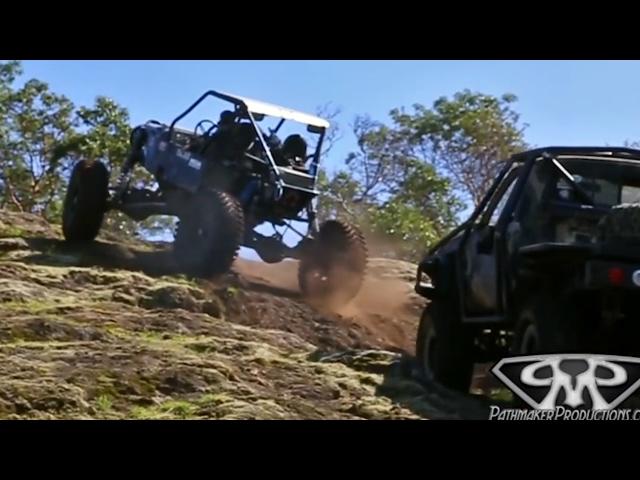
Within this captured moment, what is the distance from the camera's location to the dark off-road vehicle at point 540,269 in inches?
280

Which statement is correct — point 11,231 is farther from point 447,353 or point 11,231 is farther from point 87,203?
point 447,353

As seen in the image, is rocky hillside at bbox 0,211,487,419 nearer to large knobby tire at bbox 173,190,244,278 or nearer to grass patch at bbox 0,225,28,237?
large knobby tire at bbox 173,190,244,278

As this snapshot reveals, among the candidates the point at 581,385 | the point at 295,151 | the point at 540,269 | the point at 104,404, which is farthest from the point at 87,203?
the point at 581,385

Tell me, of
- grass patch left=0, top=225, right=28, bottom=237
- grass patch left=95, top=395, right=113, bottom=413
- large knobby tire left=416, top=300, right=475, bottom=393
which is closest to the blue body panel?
grass patch left=0, top=225, right=28, bottom=237

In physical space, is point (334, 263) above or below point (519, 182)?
below

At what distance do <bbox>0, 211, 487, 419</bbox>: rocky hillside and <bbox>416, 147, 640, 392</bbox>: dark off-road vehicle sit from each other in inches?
18.8

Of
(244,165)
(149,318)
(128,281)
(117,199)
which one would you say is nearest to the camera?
(149,318)

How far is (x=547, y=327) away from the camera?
730cm

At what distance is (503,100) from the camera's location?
343 inches

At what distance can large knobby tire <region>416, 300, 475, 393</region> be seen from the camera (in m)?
8.88

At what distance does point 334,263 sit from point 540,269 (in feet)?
17.0
